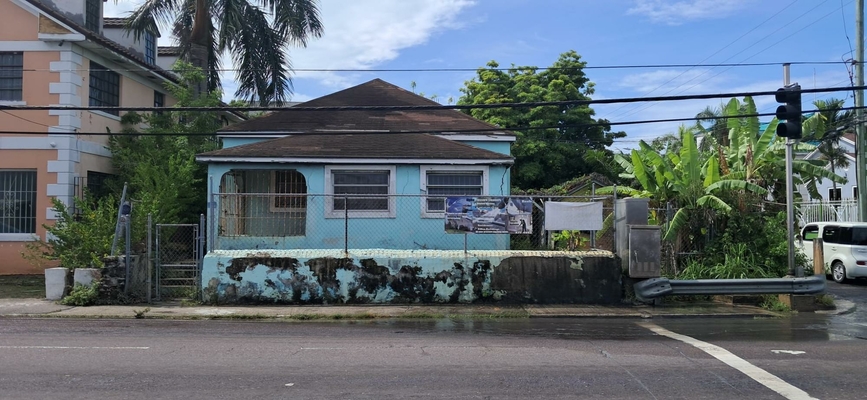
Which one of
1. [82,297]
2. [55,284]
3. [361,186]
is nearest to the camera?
[82,297]

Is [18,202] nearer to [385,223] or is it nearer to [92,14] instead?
[92,14]

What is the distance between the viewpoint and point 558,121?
31109 millimetres

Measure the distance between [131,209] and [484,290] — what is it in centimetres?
779

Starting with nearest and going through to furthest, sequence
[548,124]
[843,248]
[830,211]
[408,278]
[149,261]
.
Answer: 1. [408,278]
2. [149,261]
3. [843,248]
4. [830,211]
5. [548,124]

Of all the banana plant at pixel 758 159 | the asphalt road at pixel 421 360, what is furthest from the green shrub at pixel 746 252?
the asphalt road at pixel 421 360

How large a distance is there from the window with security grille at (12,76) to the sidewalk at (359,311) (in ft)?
24.3

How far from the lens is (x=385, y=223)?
625 inches

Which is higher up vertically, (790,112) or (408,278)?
(790,112)

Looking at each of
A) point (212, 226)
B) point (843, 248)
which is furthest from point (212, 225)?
point (843, 248)

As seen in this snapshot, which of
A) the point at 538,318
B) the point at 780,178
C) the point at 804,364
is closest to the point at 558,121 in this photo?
the point at 780,178

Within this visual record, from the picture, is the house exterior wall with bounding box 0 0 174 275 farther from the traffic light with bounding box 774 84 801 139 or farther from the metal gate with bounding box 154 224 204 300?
the traffic light with bounding box 774 84 801 139

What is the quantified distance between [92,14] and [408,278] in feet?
52.5

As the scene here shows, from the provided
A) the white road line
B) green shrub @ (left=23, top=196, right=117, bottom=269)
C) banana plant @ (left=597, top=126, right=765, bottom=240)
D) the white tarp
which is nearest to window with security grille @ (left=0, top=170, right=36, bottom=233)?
green shrub @ (left=23, top=196, right=117, bottom=269)

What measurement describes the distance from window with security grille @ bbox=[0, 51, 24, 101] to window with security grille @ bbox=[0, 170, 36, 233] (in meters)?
2.19
